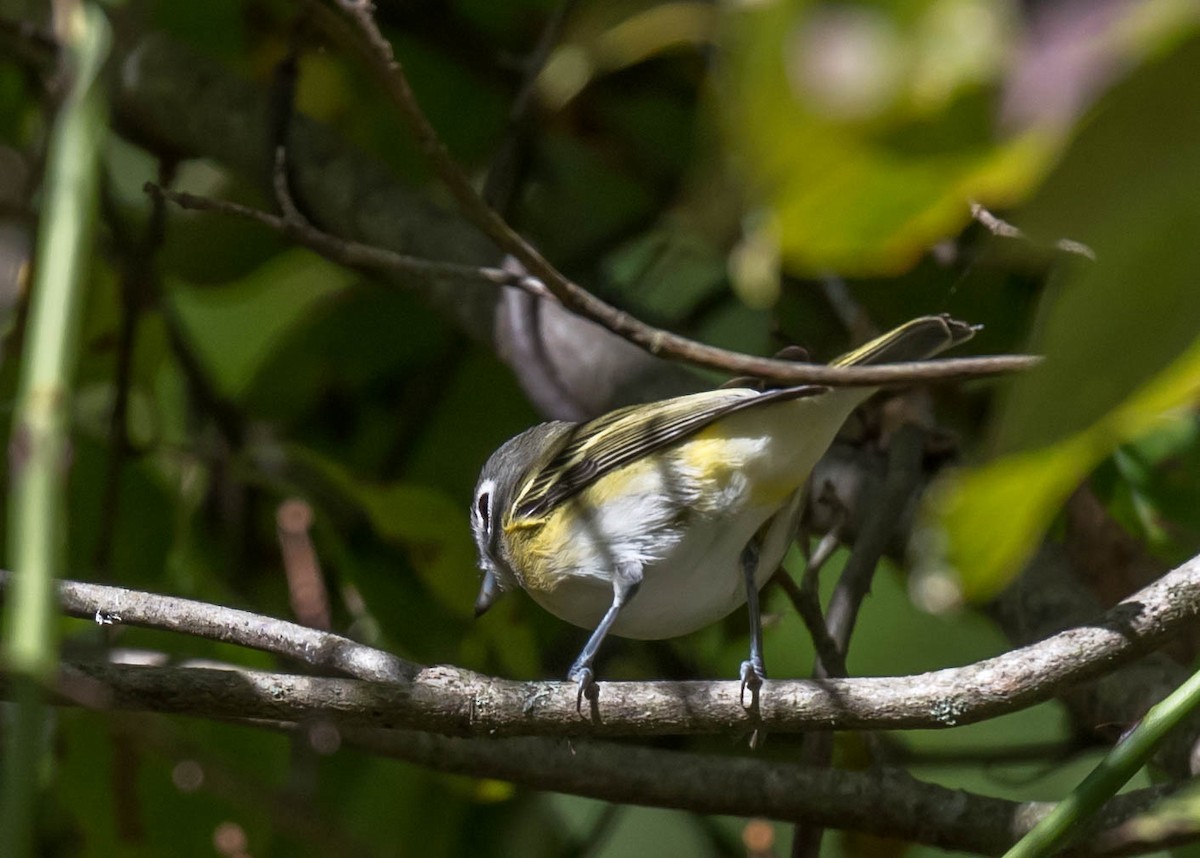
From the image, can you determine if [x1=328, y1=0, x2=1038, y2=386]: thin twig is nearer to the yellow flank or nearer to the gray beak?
the yellow flank

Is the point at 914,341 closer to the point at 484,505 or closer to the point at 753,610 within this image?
the point at 753,610

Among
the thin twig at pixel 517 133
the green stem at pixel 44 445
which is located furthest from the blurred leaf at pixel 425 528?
the green stem at pixel 44 445

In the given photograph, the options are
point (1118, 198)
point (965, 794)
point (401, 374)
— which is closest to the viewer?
point (1118, 198)

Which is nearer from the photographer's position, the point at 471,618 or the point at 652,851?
the point at 471,618

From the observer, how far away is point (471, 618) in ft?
7.45

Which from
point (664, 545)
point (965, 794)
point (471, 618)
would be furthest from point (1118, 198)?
point (471, 618)

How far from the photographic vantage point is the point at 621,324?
1156mm

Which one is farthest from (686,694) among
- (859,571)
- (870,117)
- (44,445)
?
(870,117)

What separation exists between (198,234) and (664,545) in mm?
1155

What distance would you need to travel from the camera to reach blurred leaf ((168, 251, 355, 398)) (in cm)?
256

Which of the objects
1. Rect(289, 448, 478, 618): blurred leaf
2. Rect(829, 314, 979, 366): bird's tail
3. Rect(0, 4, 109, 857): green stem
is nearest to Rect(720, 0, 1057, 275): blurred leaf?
Rect(0, 4, 109, 857): green stem

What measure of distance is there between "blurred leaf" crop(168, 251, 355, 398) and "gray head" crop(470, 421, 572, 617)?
52cm

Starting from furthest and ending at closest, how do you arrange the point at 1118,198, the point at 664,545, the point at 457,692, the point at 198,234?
the point at 198,234 → the point at 664,545 → the point at 457,692 → the point at 1118,198

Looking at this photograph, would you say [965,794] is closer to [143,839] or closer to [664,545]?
Answer: [664,545]
